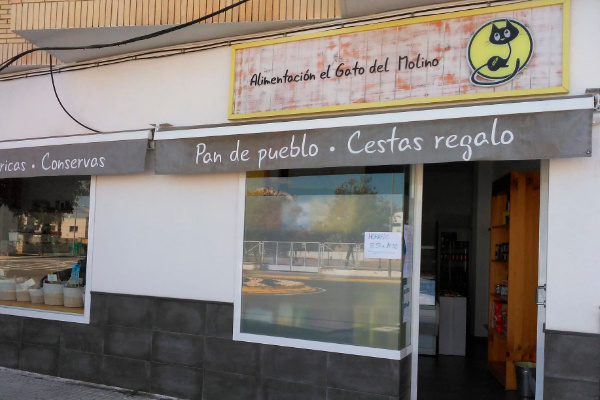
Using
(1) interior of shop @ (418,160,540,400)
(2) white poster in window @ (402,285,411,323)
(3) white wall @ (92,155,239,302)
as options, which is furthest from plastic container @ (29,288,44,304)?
(1) interior of shop @ (418,160,540,400)

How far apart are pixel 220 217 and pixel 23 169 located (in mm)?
3006

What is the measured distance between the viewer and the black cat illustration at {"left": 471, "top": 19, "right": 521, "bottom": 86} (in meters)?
4.96

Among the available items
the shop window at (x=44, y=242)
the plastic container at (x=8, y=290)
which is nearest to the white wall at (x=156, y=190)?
the shop window at (x=44, y=242)

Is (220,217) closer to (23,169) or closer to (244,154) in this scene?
(244,154)

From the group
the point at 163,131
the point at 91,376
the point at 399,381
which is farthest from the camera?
the point at 91,376

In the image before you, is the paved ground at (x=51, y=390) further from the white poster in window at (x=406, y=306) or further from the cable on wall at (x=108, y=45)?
the cable on wall at (x=108, y=45)

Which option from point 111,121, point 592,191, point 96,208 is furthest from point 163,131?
point 592,191

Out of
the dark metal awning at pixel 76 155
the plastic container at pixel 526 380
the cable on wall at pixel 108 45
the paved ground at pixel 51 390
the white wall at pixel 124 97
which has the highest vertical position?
the cable on wall at pixel 108 45

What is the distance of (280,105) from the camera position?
19.6 feet

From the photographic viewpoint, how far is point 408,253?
5.60 metres

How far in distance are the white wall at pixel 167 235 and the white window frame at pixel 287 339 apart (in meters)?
0.08

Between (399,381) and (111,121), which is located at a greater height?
(111,121)

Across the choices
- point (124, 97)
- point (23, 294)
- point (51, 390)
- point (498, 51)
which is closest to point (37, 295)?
point (23, 294)

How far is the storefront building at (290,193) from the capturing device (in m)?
4.80
